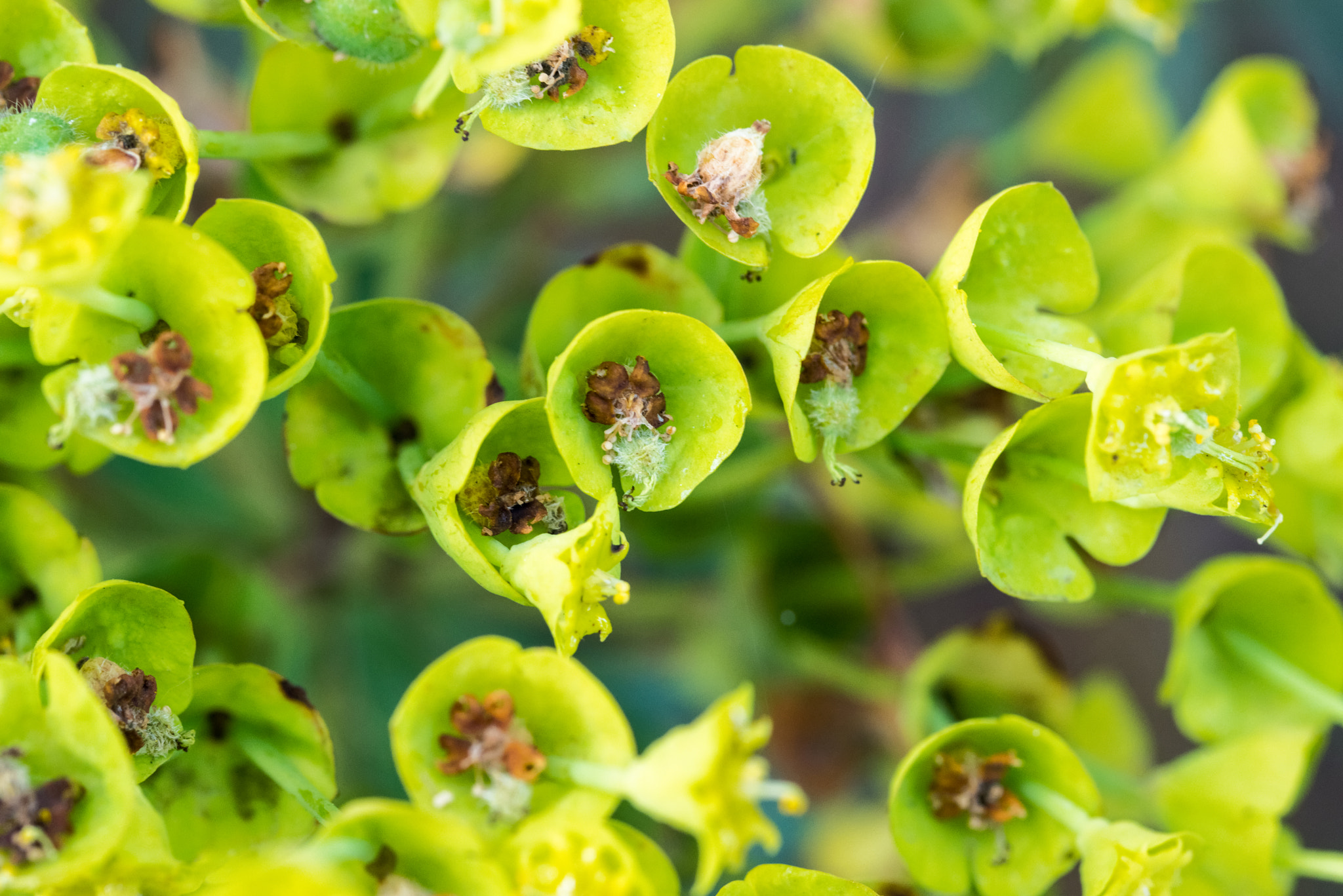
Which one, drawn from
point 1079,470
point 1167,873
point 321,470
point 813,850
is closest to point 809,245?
point 1079,470

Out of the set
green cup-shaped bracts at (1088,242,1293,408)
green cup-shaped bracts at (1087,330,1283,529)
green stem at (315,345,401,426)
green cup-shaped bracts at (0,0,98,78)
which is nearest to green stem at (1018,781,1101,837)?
green cup-shaped bracts at (1087,330,1283,529)

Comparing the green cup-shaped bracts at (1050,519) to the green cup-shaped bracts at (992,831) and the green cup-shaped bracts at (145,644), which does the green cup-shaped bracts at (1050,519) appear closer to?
the green cup-shaped bracts at (992,831)

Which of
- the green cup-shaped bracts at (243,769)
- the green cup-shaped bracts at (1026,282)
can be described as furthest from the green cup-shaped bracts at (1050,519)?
the green cup-shaped bracts at (243,769)

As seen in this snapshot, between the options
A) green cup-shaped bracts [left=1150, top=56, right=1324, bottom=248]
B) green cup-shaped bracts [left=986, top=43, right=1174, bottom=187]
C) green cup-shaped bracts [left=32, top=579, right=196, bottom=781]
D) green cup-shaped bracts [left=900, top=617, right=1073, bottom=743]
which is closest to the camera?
green cup-shaped bracts [left=32, top=579, right=196, bottom=781]

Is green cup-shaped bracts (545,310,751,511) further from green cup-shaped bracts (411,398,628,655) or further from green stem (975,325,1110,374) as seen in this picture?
green stem (975,325,1110,374)

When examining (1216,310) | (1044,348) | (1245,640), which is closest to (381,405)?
(1044,348)

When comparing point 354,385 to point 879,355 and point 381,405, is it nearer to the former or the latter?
point 381,405
